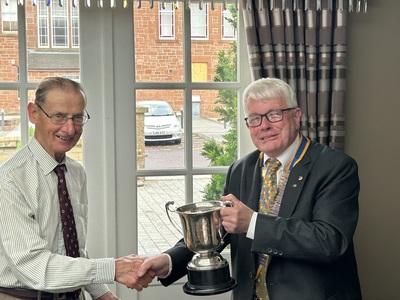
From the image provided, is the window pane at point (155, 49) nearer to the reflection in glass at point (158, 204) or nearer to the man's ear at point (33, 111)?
the reflection in glass at point (158, 204)

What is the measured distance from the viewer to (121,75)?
10.6 feet

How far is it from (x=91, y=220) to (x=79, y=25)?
95 cm

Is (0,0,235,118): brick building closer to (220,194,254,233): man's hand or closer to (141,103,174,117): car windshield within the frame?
(141,103,174,117): car windshield

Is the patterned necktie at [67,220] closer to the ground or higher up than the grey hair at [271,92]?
closer to the ground

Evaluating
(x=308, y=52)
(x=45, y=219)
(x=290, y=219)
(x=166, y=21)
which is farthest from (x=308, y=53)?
(x=45, y=219)

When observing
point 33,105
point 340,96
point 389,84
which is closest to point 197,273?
point 33,105

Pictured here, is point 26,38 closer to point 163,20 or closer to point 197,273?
point 163,20

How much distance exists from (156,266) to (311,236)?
1.94 ft

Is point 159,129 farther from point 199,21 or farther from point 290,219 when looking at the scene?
point 290,219

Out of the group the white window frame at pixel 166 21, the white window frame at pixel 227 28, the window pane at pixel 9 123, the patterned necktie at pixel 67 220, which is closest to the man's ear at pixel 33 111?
the patterned necktie at pixel 67 220

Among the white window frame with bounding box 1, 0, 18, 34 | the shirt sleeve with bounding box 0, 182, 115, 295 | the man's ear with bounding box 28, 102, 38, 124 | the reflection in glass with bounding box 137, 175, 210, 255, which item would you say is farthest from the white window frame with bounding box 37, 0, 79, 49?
the shirt sleeve with bounding box 0, 182, 115, 295

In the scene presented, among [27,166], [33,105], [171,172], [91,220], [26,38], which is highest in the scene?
[26,38]

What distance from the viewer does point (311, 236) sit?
2268 millimetres

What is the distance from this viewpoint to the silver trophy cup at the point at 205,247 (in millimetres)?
2213
